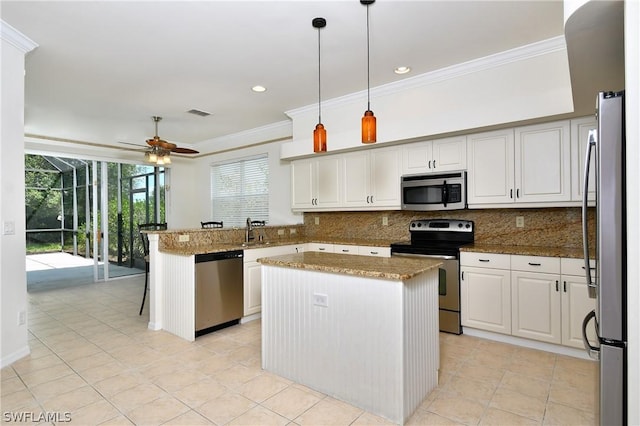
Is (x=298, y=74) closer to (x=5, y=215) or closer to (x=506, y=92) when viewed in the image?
(x=506, y=92)

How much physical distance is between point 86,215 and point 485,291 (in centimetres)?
702

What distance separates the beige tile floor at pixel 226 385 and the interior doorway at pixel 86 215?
3.28m

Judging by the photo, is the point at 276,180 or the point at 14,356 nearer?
the point at 14,356

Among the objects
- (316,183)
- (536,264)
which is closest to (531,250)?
(536,264)

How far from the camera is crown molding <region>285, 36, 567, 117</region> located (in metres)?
3.05

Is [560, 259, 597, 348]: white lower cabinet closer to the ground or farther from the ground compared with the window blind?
closer to the ground

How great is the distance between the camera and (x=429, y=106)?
3779 millimetres

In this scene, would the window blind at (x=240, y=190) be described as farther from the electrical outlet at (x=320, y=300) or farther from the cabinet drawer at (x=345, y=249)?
the electrical outlet at (x=320, y=300)

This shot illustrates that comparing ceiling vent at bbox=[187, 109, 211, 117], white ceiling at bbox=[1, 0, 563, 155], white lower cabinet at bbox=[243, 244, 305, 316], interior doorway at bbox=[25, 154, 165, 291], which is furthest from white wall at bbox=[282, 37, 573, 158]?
interior doorway at bbox=[25, 154, 165, 291]

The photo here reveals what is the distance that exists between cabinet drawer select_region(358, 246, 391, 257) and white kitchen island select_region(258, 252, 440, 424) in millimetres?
1480

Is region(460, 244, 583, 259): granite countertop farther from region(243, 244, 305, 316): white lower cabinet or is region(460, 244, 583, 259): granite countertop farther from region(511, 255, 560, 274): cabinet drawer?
region(243, 244, 305, 316): white lower cabinet

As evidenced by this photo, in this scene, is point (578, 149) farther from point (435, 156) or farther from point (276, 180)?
point (276, 180)

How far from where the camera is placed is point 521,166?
3236mm

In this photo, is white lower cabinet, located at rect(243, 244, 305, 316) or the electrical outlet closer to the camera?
the electrical outlet
